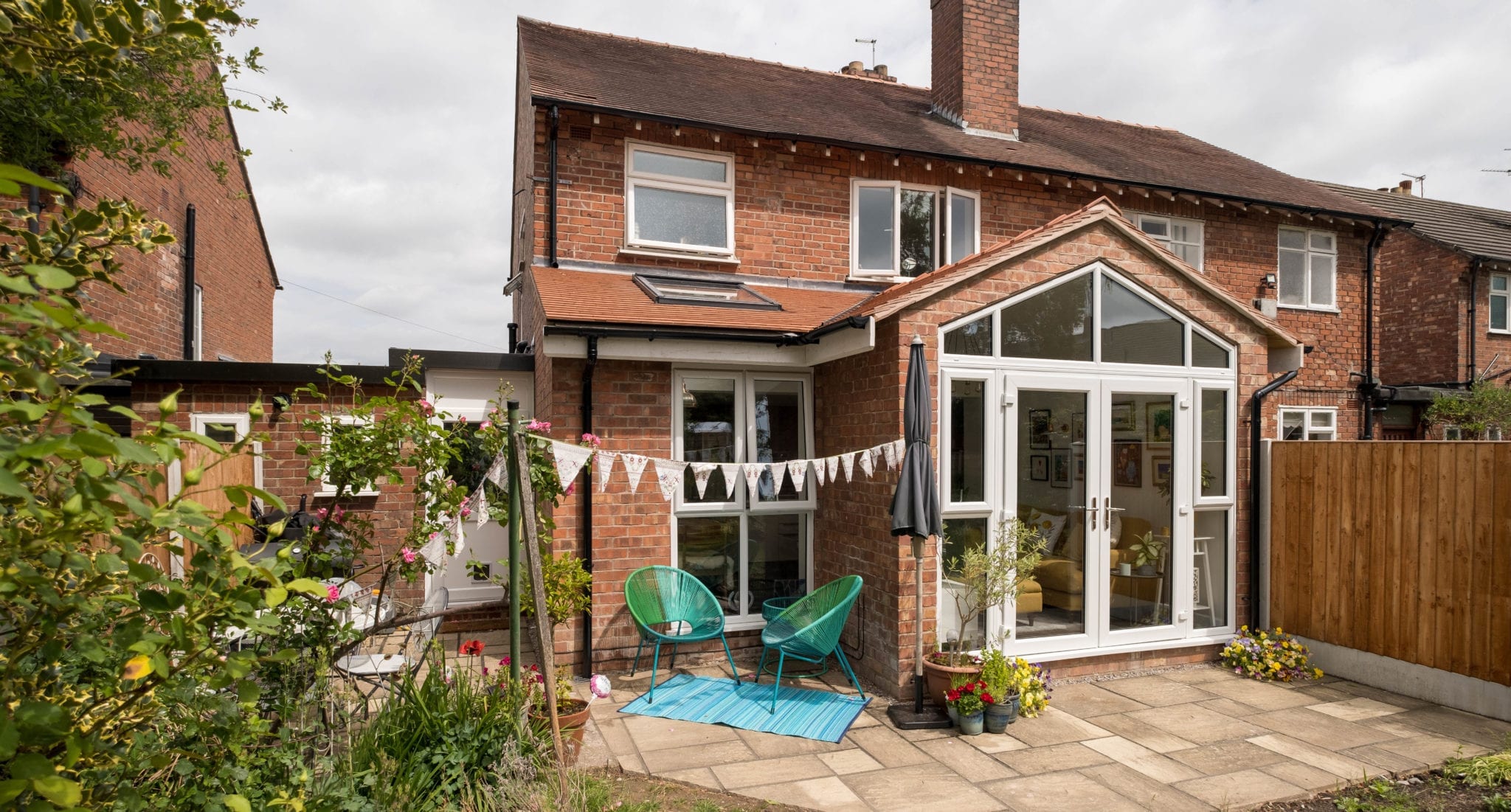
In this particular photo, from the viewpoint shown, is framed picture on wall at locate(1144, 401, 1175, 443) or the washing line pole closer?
the washing line pole

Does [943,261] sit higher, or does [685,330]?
[943,261]

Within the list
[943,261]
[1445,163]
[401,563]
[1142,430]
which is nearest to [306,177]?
[943,261]

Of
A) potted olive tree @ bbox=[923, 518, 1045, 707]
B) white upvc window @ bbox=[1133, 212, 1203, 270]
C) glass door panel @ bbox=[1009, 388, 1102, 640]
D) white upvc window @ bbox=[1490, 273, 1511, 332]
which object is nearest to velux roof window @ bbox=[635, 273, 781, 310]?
glass door panel @ bbox=[1009, 388, 1102, 640]

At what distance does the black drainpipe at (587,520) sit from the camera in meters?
6.51

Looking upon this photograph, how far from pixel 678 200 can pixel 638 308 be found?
2165 mm

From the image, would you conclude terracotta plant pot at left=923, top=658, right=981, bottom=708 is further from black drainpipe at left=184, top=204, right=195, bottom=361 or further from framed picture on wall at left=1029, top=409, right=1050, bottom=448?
black drainpipe at left=184, top=204, right=195, bottom=361

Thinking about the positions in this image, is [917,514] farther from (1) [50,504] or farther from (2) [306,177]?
(2) [306,177]

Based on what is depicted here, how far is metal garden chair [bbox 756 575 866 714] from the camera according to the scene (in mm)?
5668

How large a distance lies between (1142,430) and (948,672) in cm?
293

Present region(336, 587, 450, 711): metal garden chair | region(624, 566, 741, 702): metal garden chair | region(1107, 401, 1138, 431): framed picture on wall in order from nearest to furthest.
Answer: region(336, 587, 450, 711): metal garden chair → region(624, 566, 741, 702): metal garden chair → region(1107, 401, 1138, 431): framed picture on wall

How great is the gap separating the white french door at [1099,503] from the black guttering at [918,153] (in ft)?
11.4

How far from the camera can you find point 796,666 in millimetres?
6766

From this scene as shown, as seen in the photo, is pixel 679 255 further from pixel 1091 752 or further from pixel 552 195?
pixel 1091 752

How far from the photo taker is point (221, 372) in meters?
7.58
